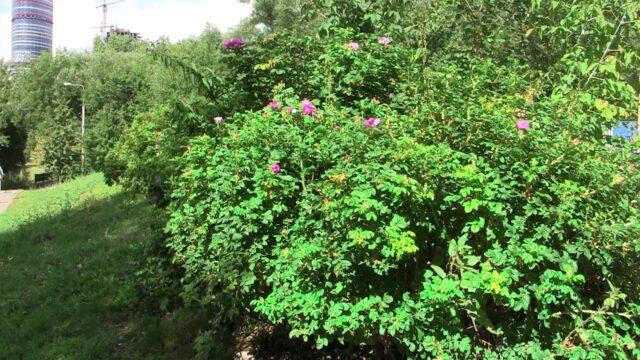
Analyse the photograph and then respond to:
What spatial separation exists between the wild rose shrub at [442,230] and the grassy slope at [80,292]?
2.06 metres

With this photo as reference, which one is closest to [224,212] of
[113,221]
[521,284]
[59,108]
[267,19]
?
[521,284]

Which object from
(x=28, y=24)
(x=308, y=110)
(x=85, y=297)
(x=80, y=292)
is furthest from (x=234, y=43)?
(x=28, y=24)

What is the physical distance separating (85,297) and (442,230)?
488cm

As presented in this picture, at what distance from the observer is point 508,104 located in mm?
3180

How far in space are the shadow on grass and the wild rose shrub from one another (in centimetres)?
190

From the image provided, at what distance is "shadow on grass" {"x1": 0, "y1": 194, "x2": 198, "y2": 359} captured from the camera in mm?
4906

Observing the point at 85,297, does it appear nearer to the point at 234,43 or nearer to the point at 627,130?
the point at 234,43

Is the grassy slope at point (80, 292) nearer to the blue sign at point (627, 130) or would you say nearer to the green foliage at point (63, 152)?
the blue sign at point (627, 130)

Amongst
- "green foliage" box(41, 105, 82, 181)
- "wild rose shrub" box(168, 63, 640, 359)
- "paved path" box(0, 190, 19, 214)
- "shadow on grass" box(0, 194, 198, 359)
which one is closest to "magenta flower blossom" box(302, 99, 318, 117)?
"wild rose shrub" box(168, 63, 640, 359)

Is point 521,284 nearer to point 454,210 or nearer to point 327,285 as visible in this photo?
point 454,210

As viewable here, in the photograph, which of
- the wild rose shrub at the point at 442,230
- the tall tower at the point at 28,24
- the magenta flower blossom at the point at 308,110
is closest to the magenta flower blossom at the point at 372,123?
the wild rose shrub at the point at 442,230

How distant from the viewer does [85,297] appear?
6.23 metres

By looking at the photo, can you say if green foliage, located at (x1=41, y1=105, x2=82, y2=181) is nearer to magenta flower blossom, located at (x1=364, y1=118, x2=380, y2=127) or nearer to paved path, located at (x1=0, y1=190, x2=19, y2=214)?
paved path, located at (x1=0, y1=190, x2=19, y2=214)

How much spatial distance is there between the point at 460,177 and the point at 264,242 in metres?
1.14
